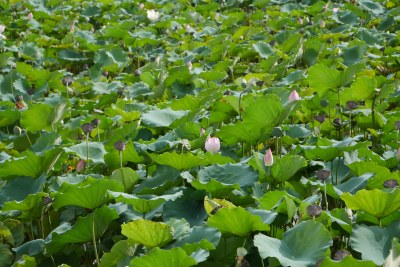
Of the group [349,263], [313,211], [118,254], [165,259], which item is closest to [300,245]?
[313,211]

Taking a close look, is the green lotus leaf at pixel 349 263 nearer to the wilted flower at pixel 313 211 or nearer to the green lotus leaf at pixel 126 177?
the wilted flower at pixel 313 211

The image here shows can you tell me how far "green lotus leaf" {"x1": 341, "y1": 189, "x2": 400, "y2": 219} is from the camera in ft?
4.92

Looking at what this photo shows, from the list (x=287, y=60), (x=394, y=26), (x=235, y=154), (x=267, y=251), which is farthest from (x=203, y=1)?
(x=267, y=251)

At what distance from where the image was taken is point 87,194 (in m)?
1.73

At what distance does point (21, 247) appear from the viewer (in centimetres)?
176

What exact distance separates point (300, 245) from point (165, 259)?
297 mm

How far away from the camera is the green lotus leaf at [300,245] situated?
1.41 m

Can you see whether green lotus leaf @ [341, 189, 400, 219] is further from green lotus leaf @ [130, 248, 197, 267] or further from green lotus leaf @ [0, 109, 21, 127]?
green lotus leaf @ [0, 109, 21, 127]

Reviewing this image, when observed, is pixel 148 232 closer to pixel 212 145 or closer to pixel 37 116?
pixel 212 145

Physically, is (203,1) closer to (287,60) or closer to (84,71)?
(84,71)

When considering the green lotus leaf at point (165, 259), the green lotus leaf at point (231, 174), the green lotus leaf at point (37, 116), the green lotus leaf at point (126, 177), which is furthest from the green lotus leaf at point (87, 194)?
the green lotus leaf at point (37, 116)

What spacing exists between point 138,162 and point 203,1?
13.6ft

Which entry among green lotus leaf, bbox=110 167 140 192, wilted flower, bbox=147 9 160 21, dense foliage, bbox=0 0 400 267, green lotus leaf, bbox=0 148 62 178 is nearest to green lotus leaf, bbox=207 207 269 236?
dense foliage, bbox=0 0 400 267

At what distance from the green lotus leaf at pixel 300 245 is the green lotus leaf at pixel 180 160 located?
47 centimetres
